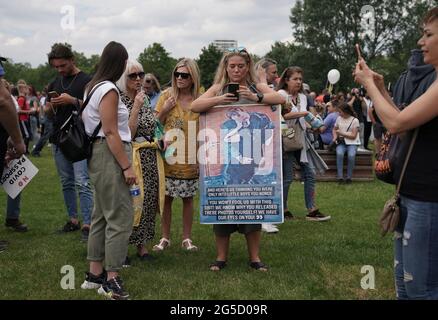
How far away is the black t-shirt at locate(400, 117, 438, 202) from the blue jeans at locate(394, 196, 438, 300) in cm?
5

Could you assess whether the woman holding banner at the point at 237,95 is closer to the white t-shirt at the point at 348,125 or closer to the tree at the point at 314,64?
the white t-shirt at the point at 348,125

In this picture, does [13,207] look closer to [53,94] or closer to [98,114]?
[53,94]

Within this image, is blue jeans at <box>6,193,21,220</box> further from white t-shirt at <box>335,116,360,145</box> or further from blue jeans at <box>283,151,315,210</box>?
white t-shirt at <box>335,116,360,145</box>

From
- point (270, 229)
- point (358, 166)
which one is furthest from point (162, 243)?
point (358, 166)

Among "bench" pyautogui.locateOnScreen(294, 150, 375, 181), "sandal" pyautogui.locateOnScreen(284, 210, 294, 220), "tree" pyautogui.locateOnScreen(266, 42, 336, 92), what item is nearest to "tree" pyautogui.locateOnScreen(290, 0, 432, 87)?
"tree" pyautogui.locateOnScreen(266, 42, 336, 92)

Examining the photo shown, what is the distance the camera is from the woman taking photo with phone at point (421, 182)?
2.76 meters

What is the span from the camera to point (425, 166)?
111 inches

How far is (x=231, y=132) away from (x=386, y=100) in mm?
2082

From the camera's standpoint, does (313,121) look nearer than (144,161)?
No

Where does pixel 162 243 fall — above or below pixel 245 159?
below

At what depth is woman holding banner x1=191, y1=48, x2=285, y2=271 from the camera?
15.8 feet

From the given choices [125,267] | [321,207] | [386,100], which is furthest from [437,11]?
[321,207]

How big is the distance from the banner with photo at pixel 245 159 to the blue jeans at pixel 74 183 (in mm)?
2066

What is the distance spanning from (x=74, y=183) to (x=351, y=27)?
47.5 m
